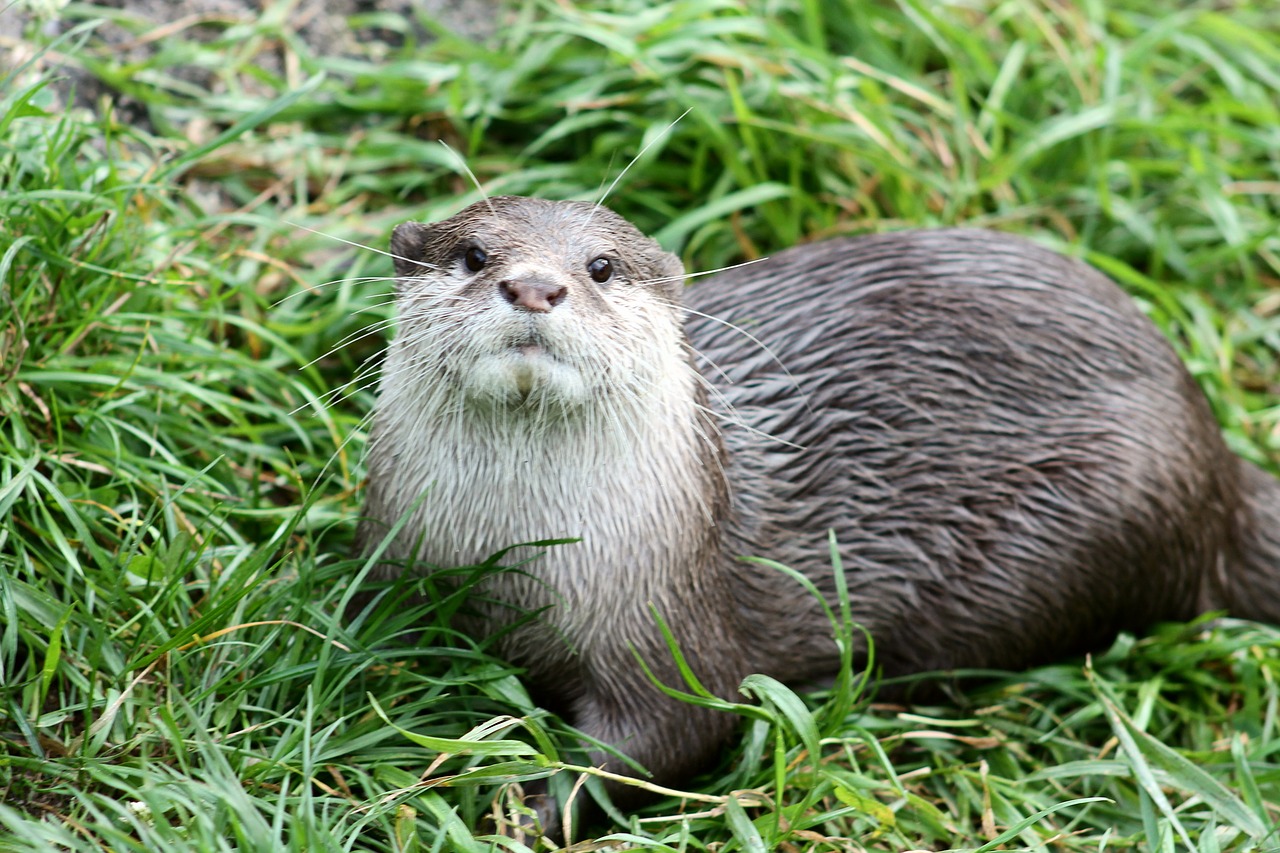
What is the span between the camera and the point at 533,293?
1910mm

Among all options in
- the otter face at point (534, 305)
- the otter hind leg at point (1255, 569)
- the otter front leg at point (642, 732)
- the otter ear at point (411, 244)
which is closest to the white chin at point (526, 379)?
the otter face at point (534, 305)

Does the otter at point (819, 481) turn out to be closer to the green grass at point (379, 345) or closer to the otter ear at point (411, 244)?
the otter ear at point (411, 244)

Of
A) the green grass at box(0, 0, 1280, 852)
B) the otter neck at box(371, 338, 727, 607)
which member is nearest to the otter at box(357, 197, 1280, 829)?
the otter neck at box(371, 338, 727, 607)

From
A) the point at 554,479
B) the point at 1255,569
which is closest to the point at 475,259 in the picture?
the point at 554,479

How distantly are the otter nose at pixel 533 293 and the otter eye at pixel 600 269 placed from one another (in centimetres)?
18

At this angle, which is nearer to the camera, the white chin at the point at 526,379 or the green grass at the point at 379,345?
the white chin at the point at 526,379

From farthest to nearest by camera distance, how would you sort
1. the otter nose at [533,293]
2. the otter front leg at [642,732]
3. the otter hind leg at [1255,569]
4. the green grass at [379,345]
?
the otter hind leg at [1255,569] → the otter front leg at [642,732] → the green grass at [379,345] → the otter nose at [533,293]

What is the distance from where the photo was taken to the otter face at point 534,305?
195cm

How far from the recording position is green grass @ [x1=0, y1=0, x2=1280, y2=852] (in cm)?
207

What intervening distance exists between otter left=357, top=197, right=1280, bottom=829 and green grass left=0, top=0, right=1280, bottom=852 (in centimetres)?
11

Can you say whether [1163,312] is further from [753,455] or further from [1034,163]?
[753,455]

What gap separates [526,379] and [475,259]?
0.23 m

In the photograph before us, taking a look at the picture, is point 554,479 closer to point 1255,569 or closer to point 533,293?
point 533,293

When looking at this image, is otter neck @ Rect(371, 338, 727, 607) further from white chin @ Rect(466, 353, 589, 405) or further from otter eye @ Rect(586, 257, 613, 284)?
otter eye @ Rect(586, 257, 613, 284)
